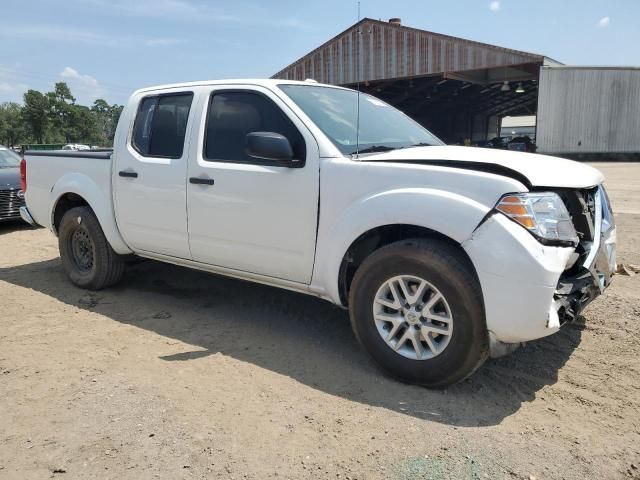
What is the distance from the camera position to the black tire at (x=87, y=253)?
5.16m

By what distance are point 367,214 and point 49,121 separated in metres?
77.3

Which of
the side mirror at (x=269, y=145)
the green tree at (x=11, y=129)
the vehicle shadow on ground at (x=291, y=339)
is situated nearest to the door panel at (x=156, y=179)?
the vehicle shadow on ground at (x=291, y=339)

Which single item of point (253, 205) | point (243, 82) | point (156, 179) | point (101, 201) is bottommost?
point (101, 201)

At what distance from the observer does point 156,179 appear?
4.42 meters

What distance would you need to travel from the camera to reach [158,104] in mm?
4691

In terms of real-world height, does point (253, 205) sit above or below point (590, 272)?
above

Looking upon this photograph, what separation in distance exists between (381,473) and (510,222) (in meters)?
1.42

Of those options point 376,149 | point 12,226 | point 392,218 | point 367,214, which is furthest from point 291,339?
point 12,226

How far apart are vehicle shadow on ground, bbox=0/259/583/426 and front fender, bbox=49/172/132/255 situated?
23.0 inches

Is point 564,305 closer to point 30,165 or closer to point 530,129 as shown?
point 30,165

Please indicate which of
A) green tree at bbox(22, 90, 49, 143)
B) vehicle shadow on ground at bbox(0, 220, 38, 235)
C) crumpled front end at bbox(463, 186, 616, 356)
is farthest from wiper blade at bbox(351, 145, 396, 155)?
green tree at bbox(22, 90, 49, 143)

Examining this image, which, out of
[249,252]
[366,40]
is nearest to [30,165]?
[249,252]

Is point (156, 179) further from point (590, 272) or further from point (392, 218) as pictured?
point (590, 272)

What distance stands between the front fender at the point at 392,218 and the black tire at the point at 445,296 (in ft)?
0.49
